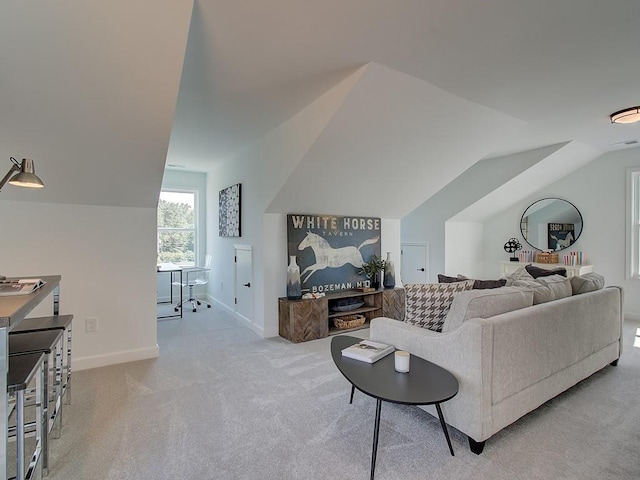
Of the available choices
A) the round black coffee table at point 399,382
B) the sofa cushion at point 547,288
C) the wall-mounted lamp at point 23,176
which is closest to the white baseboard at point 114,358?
the wall-mounted lamp at point 23,176

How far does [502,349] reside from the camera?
186 cm

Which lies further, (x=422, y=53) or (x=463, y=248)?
(x=463, y=248)

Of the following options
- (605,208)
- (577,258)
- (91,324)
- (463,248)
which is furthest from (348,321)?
(605,208)

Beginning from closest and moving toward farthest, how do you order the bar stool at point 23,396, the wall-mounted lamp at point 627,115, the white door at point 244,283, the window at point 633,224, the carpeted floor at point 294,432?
the bar stool at point 23,396, the carpeted floor at point 294,432, the wall-mounted lamp at point 627,115, the white door at point 244,283, the window at point 633,224

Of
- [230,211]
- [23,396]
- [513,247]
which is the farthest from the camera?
[513,247]

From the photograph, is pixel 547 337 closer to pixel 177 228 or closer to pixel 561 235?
pixel 561 235

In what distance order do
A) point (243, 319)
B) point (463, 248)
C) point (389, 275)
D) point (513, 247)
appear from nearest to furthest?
point (243, 319)
point (389, 275)
point (513, 247)
point (463, 248)

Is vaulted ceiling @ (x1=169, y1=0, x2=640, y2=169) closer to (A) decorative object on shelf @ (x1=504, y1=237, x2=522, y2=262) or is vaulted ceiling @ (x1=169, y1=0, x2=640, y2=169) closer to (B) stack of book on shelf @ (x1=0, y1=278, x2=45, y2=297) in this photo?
(B) stack of book on shelf @ (x1=0, y1=278, x2=45, y2=297)

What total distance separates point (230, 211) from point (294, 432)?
3463 mm

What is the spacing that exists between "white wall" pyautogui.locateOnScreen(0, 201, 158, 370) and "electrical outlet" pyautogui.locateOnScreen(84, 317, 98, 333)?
0.03 metres

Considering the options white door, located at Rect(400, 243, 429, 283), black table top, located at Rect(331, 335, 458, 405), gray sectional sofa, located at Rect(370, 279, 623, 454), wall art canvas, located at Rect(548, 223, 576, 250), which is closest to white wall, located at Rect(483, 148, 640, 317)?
wall art canvas, located at Rect(548, 223, 576, 250)

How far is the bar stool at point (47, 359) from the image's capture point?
1.61 meters

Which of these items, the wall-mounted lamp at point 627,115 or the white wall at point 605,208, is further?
the white wall at point 605,208

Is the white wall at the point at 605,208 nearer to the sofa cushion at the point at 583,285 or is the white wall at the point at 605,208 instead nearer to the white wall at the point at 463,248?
the white wall at the point at 463,248
